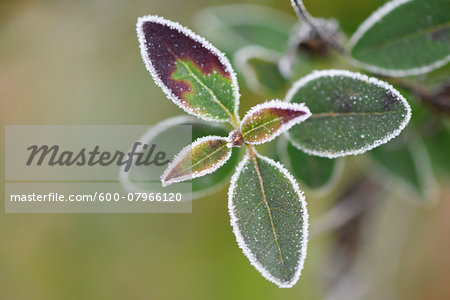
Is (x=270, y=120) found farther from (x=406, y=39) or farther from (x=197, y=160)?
(x=406, y=39)

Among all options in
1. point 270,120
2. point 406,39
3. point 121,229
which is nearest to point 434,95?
point 406,39

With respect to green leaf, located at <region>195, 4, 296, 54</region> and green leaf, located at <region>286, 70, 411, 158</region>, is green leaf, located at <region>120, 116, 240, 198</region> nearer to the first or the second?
green leaf, located at <region>286, 70, 411, 158</region>

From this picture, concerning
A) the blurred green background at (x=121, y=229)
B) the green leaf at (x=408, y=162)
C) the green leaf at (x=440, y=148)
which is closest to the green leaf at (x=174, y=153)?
the green leaf at (x=408, y=162)

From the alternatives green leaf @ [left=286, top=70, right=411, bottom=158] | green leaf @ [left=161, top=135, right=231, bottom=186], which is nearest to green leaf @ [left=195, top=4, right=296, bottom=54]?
green leaf @ [left=286, top=70, right=411, bottom=158]

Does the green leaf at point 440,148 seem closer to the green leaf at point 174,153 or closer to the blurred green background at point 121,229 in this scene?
the green leaf at point 174,153


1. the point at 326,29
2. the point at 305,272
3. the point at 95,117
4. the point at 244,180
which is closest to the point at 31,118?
the point at 95,117

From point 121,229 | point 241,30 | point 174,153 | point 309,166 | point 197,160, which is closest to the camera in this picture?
point 197,160

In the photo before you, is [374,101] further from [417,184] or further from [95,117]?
[95,117]
